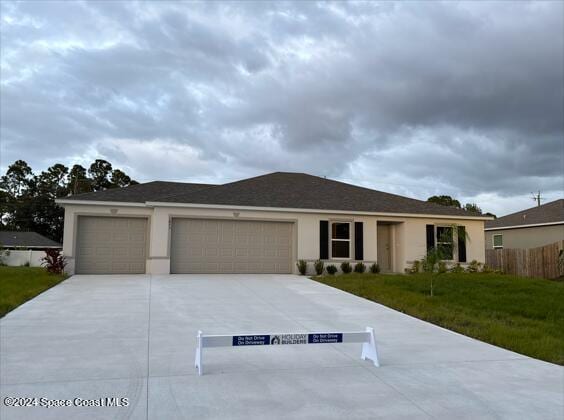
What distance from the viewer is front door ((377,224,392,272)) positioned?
21453 mm

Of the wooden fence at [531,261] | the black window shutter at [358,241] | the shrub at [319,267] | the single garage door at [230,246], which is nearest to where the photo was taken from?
the single garage door at [230,246]

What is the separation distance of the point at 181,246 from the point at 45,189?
46.5m

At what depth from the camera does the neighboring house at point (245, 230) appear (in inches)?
703

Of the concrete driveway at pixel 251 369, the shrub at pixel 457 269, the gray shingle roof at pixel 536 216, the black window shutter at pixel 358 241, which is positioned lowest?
the concrete driveway at pixel 251 369

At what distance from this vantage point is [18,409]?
4.63 meters

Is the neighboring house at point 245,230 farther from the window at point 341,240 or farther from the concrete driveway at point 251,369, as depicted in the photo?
the concrete driveway at point 251,369

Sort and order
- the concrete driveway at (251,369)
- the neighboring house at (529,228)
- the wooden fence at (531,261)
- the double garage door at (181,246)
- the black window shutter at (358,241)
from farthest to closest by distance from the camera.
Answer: the neighboring house at (529,228), the wooden fence at (531,261), the black window shutter at (358,241), the double garage door at (181,246), the concrete driveway at (251,369)

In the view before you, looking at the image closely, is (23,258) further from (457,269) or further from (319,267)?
(457,269)

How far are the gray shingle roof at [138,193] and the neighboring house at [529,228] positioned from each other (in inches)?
812

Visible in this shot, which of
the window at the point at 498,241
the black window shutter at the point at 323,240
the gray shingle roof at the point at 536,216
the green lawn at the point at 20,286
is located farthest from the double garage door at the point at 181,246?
the window at the point at 498,241

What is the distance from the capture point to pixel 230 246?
1862 cm

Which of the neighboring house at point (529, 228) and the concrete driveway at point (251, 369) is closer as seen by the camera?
the concrete driveway at point (251, 369)

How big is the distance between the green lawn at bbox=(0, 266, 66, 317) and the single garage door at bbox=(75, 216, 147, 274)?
1.73 m

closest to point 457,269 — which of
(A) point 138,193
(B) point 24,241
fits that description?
(A) point 138,193
